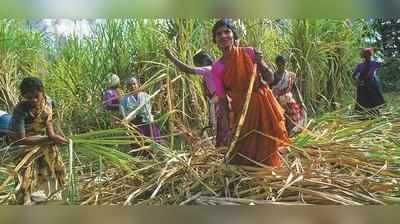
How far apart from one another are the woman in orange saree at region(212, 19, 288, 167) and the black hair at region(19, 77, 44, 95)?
63cm

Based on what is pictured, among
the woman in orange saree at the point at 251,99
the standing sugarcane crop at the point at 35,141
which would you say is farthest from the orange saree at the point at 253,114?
the standing sugarcane crop at the point at 35,141

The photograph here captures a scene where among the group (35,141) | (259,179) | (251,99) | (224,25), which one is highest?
(224,25)

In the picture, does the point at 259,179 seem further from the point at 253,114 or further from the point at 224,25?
the point at 224,25

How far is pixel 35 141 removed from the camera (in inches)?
98.1

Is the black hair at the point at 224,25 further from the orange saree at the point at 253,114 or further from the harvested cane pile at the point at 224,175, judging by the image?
the harvested cane pile at the point at 224,175

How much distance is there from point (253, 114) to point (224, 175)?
0.24 metres

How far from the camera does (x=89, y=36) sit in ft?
8.24

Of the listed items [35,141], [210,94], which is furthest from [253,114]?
[35,141]

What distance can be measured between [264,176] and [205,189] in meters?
0.21

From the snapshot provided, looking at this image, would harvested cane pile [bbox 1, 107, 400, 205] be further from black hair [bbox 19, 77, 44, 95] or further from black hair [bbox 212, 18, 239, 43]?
black hair [bbox 212, 18, 239, 43]

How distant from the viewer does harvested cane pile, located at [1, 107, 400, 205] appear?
97.4 inches

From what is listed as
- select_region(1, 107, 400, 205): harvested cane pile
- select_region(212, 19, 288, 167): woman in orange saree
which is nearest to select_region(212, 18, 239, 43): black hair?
select_region(212, 19, 288, 167): woman in orange saree

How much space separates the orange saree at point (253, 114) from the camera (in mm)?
2492

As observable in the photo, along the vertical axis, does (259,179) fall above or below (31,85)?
below
